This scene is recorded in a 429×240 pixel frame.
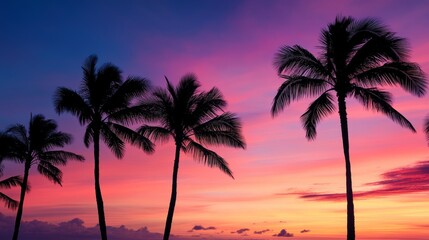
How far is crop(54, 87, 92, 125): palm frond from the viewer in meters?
31.3

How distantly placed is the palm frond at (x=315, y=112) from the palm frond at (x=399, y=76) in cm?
187

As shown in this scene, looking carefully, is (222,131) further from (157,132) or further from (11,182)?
(11,182)

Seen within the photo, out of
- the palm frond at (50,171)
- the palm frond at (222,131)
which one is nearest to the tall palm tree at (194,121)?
the palm frond at (222,131)

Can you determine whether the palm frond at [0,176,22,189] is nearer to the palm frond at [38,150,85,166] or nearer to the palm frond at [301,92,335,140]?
the palm frond at [38,150,85,166]

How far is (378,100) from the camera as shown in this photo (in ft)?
79.0

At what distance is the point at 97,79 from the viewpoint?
31.8 meters

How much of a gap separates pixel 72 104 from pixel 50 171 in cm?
1174

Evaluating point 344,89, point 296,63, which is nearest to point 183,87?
point 296,63

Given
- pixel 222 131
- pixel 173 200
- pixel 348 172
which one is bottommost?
pixel 173 200

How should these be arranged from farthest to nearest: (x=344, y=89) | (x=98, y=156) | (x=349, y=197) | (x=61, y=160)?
1. (x=61, y=160)
2. (x=98, y=156)
3. (x=344, y=89)
4. (x=349, y=197)

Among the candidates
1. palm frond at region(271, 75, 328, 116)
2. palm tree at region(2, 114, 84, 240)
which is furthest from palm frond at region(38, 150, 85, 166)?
palm frond at region(271, 75, 328, 116)

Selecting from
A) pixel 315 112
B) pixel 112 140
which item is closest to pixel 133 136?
pixel 112 140

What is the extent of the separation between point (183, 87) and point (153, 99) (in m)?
2.03

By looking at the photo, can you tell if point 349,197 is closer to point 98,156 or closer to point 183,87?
point 183,87
